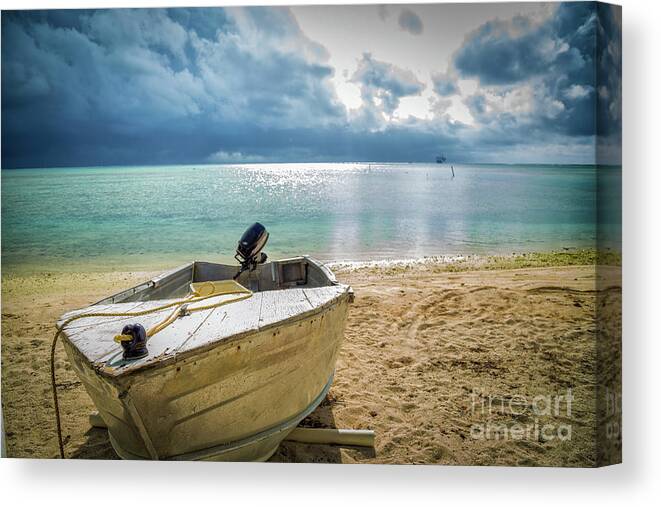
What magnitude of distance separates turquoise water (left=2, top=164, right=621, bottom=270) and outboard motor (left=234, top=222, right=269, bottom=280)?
1.11 meters

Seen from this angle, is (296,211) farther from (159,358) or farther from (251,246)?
(159,358)

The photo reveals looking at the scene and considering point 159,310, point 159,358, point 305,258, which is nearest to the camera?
point 159,358

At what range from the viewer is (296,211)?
7617mm

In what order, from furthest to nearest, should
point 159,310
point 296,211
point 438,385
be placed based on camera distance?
point 296,211 < point 438,385 < point 159,310

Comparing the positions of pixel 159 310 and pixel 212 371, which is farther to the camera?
pixel 159 310

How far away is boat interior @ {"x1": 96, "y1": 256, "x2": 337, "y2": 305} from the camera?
374 centimetres

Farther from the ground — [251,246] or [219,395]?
[251,246]

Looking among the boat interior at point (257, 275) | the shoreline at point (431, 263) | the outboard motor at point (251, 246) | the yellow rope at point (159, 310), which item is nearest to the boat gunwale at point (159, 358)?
the yellow rope at point (159, 310)

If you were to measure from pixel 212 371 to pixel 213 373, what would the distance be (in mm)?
14

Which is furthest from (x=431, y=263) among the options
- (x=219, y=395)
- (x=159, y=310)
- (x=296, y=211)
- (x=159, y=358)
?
(x=159, y=358)

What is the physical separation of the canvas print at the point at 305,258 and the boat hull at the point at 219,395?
0.5 inches

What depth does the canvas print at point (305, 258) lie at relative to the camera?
7.36 ft

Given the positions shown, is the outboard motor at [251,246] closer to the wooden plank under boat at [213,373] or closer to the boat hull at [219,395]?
the wooden plank under boat at [213,373]

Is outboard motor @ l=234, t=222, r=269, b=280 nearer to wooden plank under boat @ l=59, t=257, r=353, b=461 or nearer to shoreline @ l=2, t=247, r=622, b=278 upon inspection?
wooden plank under boat @ l=59, t=257, r=353, b=461
